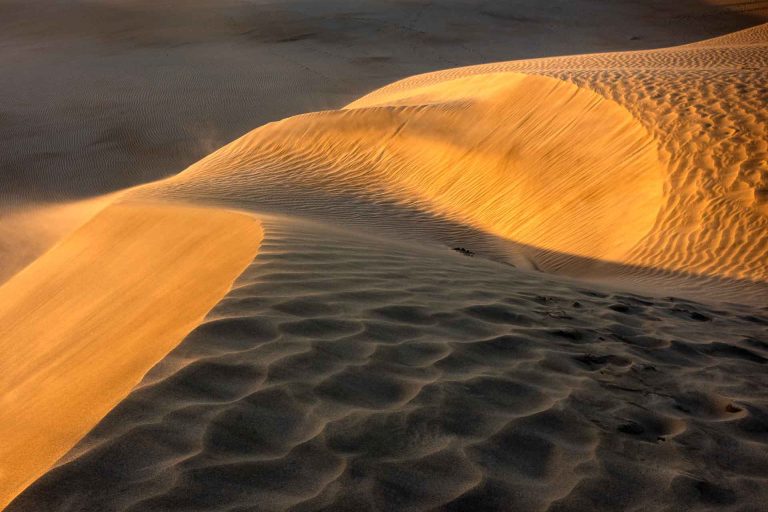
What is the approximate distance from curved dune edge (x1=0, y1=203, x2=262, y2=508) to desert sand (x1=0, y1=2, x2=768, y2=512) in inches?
1.0

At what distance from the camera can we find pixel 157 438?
2510 mm

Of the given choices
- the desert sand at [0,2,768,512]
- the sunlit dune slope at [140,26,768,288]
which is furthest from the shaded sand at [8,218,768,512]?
the sunlit dune slope at [140,26,768,288]

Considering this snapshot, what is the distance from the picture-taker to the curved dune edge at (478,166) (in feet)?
30.7

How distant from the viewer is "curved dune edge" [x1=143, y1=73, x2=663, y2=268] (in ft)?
30.7

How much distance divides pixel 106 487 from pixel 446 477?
1055mm

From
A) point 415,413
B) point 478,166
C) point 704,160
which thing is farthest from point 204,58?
point 415,413

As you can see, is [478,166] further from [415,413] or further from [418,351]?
[415,413]

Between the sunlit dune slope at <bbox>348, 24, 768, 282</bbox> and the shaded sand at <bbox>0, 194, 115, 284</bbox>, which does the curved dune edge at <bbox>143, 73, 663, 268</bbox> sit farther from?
the shaded sand at <bbox>0, 194, 115, 284</bbox>

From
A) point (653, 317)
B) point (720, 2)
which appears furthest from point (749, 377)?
point (720, 2)

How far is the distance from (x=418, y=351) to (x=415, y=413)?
65 centimetres

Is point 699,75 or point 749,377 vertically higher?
point 699,75

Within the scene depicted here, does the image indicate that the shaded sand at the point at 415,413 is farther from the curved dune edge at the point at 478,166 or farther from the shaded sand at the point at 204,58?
the shaded sand at the point at 204,58

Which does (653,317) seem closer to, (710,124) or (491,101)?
(710,124)

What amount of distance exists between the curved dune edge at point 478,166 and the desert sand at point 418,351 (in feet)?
0.22
